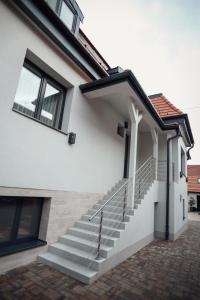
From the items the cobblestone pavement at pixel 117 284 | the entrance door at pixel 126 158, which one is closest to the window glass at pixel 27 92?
the cobblestone pavement at pixel 117 284

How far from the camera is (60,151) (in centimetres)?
462

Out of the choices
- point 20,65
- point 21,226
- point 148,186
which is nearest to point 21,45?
point 20,65

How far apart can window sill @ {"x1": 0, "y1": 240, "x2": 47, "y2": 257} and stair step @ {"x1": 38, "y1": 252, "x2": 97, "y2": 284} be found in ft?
0.90

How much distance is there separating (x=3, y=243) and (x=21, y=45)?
398 centimetres

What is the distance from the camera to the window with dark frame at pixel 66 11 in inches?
209

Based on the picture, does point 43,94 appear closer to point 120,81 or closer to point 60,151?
point 60,151

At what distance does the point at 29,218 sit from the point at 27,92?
2.84 m

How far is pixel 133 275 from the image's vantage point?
12.0 ft

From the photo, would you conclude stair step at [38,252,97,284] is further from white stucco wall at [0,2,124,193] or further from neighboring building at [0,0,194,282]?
white stucco wall at [0,2,124,193]

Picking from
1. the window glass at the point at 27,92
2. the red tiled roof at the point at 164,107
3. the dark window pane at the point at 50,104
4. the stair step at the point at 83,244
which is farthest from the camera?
the red tiled roof at the point at 164,107

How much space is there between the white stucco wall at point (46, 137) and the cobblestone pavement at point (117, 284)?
5.40ft

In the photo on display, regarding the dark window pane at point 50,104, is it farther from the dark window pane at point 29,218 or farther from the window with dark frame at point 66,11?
the window with dark frame at point 66,11

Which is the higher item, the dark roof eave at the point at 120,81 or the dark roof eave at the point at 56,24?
the dark roof eave at the point at 56,24

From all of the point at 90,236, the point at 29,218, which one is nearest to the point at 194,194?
the point at 90,236
